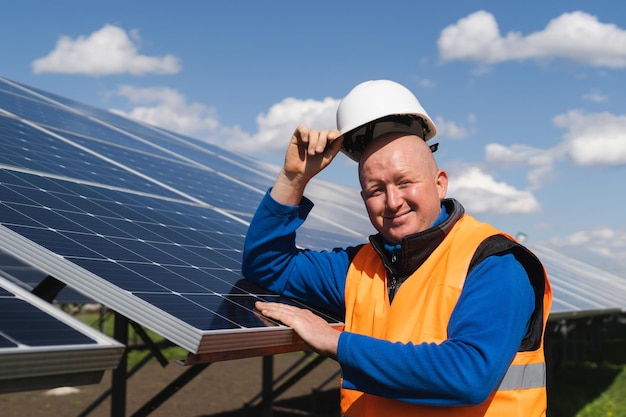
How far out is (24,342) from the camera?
2.84m

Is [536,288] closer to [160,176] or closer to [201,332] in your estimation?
[201,332]

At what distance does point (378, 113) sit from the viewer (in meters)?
4.10

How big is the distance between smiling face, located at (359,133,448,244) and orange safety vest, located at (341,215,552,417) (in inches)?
7.4

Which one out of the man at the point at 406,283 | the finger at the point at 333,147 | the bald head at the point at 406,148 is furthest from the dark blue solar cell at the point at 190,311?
the finger at the point at 333,147

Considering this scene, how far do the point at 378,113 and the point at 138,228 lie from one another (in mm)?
2064

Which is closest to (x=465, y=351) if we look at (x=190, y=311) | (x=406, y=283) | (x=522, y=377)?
(x=522, y=377)

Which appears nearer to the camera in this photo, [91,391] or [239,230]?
[239,230]

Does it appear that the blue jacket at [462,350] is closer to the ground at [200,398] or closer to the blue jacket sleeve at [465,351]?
the blue jacket sleeve at [465,351]

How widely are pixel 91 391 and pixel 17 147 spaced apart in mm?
12159

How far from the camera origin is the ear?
A: 404 centimetres

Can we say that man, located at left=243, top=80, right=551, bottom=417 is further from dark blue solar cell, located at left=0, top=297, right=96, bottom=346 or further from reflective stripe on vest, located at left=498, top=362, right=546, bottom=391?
dark blue solar cell, located at left=0, top=297, right=96, bottom=346

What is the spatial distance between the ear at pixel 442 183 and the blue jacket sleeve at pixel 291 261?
73 centimetres

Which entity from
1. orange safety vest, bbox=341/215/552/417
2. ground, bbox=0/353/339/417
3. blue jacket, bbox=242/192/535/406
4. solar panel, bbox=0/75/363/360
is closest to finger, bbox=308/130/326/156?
orange safety vest, bbox=341/215/552/417

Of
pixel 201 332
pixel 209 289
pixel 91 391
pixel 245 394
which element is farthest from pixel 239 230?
pixel 91 391
